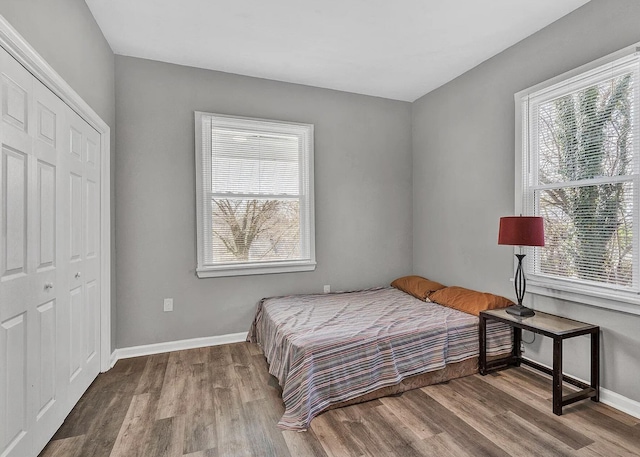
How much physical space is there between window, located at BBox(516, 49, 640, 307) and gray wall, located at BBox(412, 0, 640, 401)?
150 mm

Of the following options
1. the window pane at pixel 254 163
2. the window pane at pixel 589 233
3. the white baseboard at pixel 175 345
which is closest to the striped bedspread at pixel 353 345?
the white baseboard at pixel 175 345

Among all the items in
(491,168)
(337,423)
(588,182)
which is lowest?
(337,423)

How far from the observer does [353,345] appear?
2320 millimetres

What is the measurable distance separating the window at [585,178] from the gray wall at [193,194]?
1.62 meters

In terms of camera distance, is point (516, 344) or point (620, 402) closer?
point (620, 402)

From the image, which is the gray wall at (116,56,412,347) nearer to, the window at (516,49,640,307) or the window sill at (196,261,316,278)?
the window sill at (196,261,316,278)

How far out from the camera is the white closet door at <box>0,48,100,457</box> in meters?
1.48

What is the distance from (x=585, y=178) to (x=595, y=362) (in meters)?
1.27

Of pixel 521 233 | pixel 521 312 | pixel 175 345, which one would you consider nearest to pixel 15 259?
pixel 175 345

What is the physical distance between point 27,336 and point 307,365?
148 cm

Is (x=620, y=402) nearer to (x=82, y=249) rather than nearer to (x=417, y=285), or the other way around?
(x=417, y=285)

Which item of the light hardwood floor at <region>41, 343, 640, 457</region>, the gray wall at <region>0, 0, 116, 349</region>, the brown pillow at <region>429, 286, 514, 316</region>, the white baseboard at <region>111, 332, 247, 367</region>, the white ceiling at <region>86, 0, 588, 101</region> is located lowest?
the light hardwood floor at <region>41, 343, 640, 457</region>

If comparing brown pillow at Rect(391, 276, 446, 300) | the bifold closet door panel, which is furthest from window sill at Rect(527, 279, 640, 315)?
the bifold closet door panel

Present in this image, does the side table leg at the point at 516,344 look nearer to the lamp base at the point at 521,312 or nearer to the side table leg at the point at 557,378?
the lamp base at the point at 521,312
